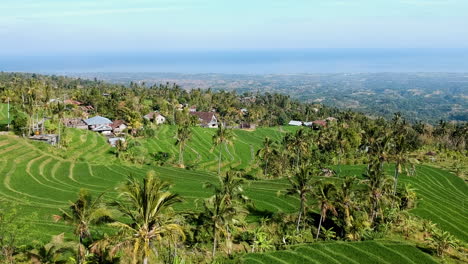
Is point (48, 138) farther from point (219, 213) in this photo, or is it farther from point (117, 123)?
point (219, 213)

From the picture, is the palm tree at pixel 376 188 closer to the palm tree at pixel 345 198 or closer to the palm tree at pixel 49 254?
the palm tree at pixel 345 198

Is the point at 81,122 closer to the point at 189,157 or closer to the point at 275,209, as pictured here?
the point at 189,157

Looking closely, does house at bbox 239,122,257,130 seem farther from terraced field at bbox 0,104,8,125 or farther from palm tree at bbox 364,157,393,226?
palm tree at bbox 364,157,393,226

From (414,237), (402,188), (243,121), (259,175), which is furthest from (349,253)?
(243,121)

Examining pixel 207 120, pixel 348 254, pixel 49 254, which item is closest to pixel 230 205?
pixel 348 254

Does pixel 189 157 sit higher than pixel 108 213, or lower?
lower

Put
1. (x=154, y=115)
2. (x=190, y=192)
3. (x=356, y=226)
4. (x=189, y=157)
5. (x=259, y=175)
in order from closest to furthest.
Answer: (x=356, y=226)
(x=190, y=192)
(x=259, y=175)
(x=189, y=157)
(x=154, y=115)
